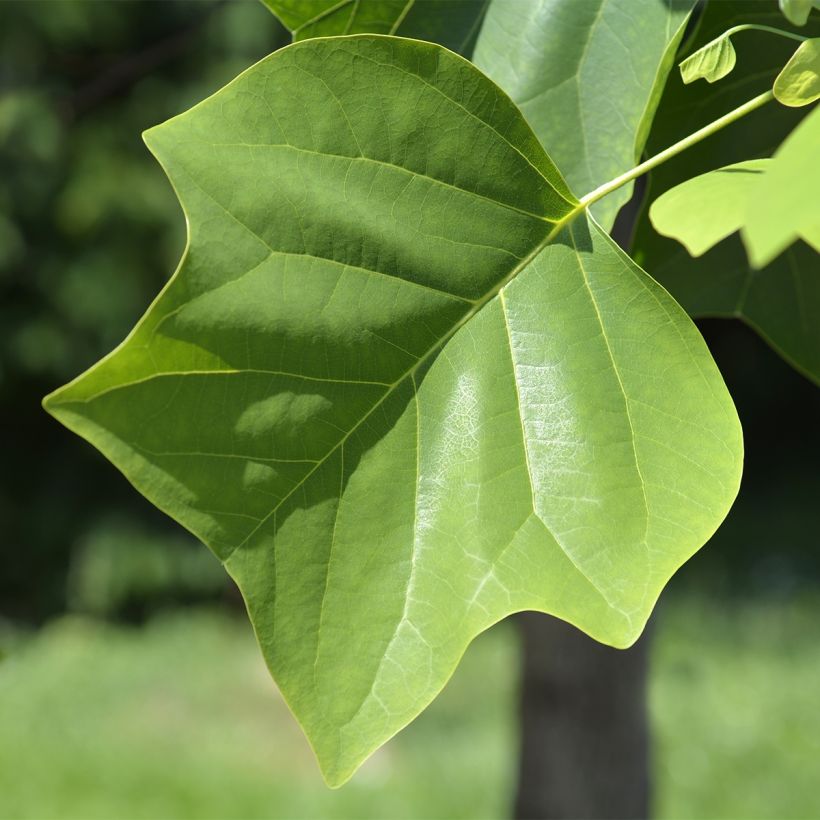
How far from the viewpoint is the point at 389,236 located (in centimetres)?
55

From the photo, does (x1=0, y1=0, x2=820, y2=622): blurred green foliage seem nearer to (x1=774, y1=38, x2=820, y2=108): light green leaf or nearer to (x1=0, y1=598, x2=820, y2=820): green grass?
(x1=0, y1=598, x2=820, y2=820): green grass

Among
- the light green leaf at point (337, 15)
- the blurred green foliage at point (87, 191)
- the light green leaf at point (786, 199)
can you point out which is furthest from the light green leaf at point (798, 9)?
the blurred green foliage at point (87, 191)

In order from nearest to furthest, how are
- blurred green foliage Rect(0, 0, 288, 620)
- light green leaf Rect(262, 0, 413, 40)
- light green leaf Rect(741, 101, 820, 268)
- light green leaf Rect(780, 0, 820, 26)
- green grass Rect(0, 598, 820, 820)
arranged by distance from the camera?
light green leaf Rect(741, 101, 820, 268)
light green leaf Rect(780, 0, 820, 26)
light green leaf Rect(262, 0, 413, 40)
green grass Rect(0, 598, 820, 820)
blurred green foliage Rect(0, 0, 288, 620)

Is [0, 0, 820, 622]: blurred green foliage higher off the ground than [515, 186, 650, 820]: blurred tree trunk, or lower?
lower

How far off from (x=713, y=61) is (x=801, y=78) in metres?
0.04

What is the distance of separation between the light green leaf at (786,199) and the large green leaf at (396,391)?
0.64 feet

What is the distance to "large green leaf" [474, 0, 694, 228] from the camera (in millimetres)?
633

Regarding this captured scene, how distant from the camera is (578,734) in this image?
2.51 metres

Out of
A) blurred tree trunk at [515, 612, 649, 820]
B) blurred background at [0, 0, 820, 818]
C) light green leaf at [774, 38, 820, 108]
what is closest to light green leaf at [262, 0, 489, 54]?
light green leaf at [774, 38, 820, 108]

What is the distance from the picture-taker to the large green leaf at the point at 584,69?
633 millimetres

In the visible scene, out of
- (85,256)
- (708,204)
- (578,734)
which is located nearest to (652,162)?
(708,204)

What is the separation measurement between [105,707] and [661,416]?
4968 mm

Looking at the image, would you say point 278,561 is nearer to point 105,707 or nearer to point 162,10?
point 105,707

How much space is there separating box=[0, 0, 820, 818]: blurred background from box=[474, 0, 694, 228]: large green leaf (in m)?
2.91
